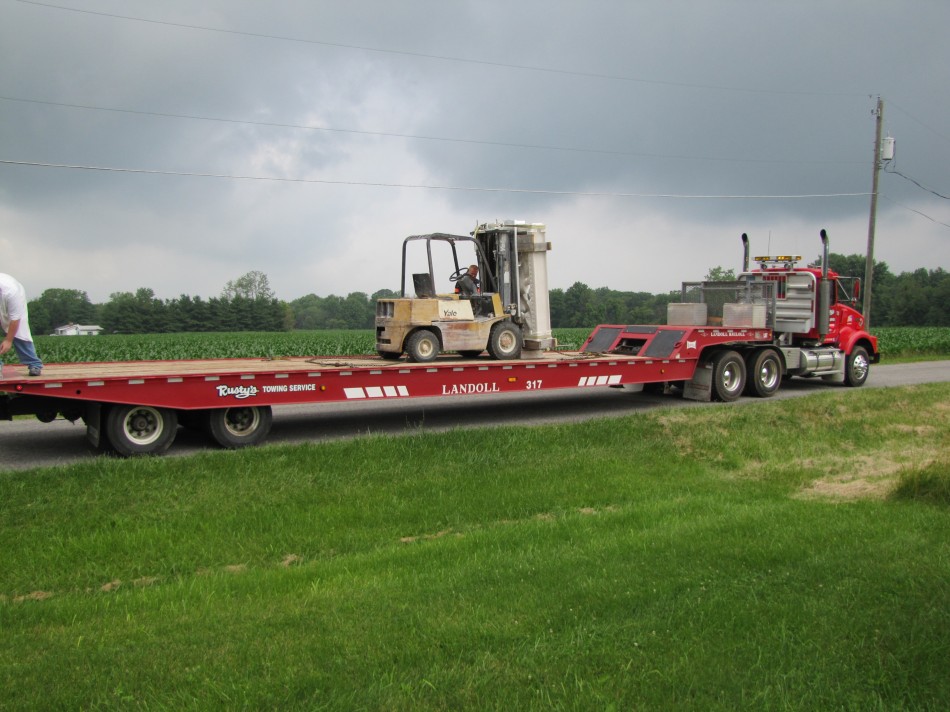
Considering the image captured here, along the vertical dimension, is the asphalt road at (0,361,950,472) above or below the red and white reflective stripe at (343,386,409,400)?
below

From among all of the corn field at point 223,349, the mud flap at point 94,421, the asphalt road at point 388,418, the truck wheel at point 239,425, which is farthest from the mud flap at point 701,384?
the corn field at point 223,349

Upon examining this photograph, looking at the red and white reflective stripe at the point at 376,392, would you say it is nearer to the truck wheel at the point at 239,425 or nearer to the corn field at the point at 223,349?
the truck wheel at the point at 239,425

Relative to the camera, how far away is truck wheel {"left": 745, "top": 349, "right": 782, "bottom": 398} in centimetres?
1648

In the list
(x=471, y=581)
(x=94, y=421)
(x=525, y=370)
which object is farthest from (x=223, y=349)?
(x=471, y=581)

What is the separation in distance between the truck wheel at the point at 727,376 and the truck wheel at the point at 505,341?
4533mm

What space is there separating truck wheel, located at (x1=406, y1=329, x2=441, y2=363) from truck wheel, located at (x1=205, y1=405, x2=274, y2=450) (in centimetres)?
246

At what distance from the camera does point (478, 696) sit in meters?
3.90

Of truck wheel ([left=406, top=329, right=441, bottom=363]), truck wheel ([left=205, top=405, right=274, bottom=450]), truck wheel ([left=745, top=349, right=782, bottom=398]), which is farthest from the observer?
truck wheel ([left=745, top=349, right=782, bottom=398])

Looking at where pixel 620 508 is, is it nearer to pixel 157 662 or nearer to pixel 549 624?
pixel 549 624

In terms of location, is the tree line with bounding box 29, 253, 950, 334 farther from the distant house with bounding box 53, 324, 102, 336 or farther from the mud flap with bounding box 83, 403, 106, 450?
the mud flap with bounding box 83, 403, 106, 450

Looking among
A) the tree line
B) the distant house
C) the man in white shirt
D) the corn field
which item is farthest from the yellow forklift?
the distant house

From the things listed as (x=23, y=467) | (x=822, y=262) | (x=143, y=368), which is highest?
(x=822, y=262)

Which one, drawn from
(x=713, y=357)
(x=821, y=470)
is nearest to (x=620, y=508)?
(x=821, y=470)

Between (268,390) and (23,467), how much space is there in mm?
2929
